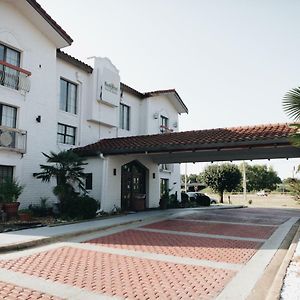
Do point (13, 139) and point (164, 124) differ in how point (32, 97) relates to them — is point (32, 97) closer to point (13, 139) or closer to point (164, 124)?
point (13, 139)

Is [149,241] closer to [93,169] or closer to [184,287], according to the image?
[184,287]

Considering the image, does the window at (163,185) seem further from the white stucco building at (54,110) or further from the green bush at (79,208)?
the green bush at (79,208)

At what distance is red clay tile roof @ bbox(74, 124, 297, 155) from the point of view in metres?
14.0

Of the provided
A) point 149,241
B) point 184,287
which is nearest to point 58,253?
point 149,241

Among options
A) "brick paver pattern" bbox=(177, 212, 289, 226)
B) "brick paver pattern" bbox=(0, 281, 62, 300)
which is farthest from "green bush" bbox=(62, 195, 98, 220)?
"brick paver pattern" bbox=(0, 281, 62, 300)

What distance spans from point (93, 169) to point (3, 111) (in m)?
5.70

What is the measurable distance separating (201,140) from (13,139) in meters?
9.03

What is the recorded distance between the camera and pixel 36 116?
1644 cm

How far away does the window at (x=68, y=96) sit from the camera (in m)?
18.8

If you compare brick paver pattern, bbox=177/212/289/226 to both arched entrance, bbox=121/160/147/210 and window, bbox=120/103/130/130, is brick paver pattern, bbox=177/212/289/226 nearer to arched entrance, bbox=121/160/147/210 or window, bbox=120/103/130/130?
arched entrance, bbox=121/160/147/210

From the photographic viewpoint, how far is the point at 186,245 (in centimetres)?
952

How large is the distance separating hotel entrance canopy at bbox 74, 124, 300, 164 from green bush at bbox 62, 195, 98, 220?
3.43 m

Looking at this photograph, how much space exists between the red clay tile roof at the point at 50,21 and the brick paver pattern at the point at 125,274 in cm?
1280

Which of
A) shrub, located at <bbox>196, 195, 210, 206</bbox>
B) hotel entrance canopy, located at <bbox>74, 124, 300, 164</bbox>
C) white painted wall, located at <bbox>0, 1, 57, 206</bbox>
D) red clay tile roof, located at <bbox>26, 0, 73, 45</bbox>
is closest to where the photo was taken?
hotel entrance canopy, located at <bbox>74, 124, 300, 164</bbox>
